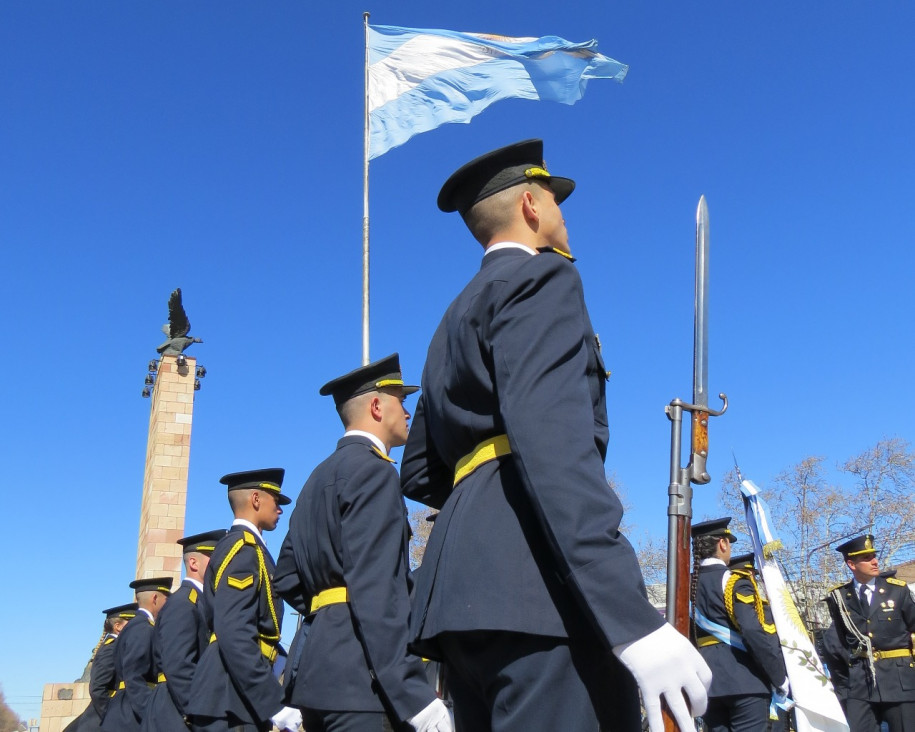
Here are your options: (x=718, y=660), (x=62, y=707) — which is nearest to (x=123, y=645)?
(x=718, y=660)

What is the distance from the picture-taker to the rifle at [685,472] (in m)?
3.83

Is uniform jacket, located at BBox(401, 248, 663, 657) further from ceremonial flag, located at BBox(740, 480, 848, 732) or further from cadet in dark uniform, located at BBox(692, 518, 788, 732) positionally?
cadet in dark uniform, located at BBox(692, 518, 788, 732)

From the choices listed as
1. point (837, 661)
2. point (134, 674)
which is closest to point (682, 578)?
point (837, 661)

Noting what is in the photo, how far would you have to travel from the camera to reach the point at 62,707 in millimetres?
19000

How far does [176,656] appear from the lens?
6.78 meters

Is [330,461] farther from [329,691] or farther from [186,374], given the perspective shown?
[186,374]

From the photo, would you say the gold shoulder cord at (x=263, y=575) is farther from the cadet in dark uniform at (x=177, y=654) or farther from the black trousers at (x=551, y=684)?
the black trousers at (x=551, y=684)

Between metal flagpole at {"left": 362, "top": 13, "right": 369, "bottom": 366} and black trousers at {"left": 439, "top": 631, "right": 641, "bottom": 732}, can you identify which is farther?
metal flagpole at {"left": 362, "top": 13, "right": 369, "bottom": 366}

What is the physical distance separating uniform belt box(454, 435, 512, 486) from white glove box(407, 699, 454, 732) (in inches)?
57.8

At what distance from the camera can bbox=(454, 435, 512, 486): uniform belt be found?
7.22 feet

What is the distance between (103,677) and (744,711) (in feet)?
20.7

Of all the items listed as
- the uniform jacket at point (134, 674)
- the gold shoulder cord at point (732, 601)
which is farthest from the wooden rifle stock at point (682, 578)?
the uniform jacket at point (134, 674)

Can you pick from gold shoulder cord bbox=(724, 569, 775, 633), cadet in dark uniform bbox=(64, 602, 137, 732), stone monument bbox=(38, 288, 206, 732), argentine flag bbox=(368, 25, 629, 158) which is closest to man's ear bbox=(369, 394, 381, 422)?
gold shoulder cord bbox=(724, 569, 775, 633)

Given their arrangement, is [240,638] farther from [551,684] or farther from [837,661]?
[837,661]
